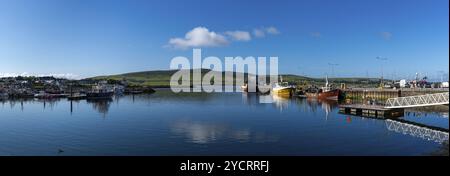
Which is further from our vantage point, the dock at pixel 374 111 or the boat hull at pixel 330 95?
the boat hull at pixel 330 95

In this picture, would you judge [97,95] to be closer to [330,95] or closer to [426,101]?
[330,95]

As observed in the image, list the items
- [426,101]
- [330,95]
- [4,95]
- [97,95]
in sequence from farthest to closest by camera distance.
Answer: [4,95], [97,95], [330,95], [426,101]

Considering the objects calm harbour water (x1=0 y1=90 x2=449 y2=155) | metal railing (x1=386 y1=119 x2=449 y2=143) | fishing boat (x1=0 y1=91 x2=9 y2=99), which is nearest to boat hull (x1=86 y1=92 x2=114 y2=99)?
fishing boat (x1=0 y1=91 x2=9 y2=99)

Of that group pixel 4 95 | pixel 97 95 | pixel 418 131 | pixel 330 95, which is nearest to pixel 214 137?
pixel 418 131

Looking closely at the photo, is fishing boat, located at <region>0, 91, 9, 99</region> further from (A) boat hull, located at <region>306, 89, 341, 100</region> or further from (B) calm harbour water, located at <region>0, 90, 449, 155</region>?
(A) boat hull, located at <region>306, 89, 341, 100</region>

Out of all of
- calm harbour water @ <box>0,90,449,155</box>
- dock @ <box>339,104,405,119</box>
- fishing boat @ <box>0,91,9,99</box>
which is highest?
fishing boat @ <box>0,91,9,99</box>

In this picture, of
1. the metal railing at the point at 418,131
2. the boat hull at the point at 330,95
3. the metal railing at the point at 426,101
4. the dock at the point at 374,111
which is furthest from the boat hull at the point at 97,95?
the metal railing at the point at 418,131

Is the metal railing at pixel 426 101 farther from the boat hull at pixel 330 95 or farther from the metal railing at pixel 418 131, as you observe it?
the boat hull at pixel 330 95

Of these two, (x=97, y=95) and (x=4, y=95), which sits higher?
(x=97, y=95)

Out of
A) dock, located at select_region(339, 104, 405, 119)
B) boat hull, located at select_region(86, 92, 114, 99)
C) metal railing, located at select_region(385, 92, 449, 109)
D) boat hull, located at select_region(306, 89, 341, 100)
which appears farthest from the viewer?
boat hull, located at select_region(86, 92, 114, 99)

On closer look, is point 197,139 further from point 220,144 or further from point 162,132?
point 162,132

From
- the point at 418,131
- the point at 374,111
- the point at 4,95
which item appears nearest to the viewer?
the point at 418,131

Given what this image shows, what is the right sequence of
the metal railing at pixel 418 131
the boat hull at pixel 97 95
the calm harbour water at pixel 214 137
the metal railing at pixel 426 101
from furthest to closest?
the boat hull at pixel 97 95 → the metal railing at pixel 426 101 → the metal railing at pixel 418 131 → the calm harbour water at pixel 214 137
